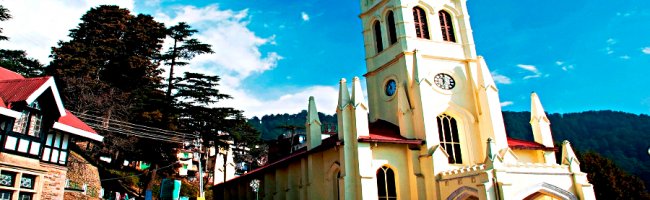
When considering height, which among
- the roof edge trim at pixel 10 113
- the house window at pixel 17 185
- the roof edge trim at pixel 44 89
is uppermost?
the roof edge trim at pixel 44 89

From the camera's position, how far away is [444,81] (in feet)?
95.8

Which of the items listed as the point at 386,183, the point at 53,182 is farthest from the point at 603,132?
the point at 53,182

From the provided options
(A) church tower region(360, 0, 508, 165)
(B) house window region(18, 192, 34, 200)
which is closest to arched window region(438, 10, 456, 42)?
(A) church tower region(360, 0, 508, 165)

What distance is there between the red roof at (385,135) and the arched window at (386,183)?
1.66 metres

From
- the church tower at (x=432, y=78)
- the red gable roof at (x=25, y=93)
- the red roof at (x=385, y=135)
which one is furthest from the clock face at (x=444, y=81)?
the red gable roof at (x=25, y=93)

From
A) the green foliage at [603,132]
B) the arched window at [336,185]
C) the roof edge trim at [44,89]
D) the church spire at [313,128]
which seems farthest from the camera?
the green foliage at [603,132]

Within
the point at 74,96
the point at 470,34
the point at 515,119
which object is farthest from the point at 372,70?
the point at 515,119

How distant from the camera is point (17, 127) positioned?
17969 mm

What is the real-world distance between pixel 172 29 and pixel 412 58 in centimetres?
2414

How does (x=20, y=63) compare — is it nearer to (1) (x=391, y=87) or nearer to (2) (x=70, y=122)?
(2) (x=70, y=122)

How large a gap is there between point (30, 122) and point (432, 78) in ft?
68.6

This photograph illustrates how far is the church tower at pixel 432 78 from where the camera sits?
27.3 meters

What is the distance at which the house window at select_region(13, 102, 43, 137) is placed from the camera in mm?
18122

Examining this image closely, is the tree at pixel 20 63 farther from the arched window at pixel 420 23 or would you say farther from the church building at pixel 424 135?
the arched window at pixel 420 23
